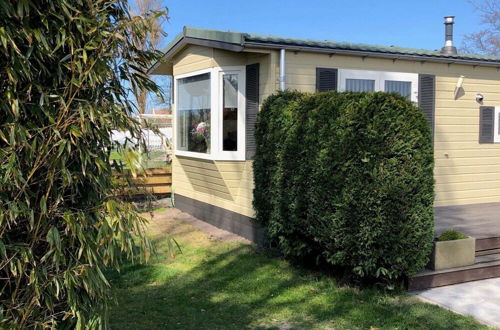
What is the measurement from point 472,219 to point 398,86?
2250mm

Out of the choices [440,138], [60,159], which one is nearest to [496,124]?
[440,138]

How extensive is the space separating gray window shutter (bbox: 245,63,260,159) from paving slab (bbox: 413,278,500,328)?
3.13 meters

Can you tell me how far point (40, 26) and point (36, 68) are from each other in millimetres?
197

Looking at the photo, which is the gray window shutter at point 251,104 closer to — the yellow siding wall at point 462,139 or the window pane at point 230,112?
the window pane at point 230,112

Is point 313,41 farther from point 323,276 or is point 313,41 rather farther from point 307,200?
point 323,276

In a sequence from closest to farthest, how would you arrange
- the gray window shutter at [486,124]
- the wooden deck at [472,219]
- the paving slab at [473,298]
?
the paving slab at [473,298]
the wooden deck at [472,219]
the gray window shutter at [486,124]

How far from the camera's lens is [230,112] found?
6941mm

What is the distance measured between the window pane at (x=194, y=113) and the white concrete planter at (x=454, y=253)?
3866 mm

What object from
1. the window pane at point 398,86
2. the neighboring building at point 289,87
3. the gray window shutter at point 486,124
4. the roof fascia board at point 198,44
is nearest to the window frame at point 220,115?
the neighboring building at point 289,87

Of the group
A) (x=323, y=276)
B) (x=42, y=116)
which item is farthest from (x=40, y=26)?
(x=323, y=276)

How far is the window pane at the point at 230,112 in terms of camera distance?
688cm

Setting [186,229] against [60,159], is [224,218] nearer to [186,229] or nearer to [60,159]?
[186,229]

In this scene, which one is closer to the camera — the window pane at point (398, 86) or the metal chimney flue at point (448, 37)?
the window pane at point (398, 86)

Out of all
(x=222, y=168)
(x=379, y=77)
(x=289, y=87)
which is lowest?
(x=222, y=168)
